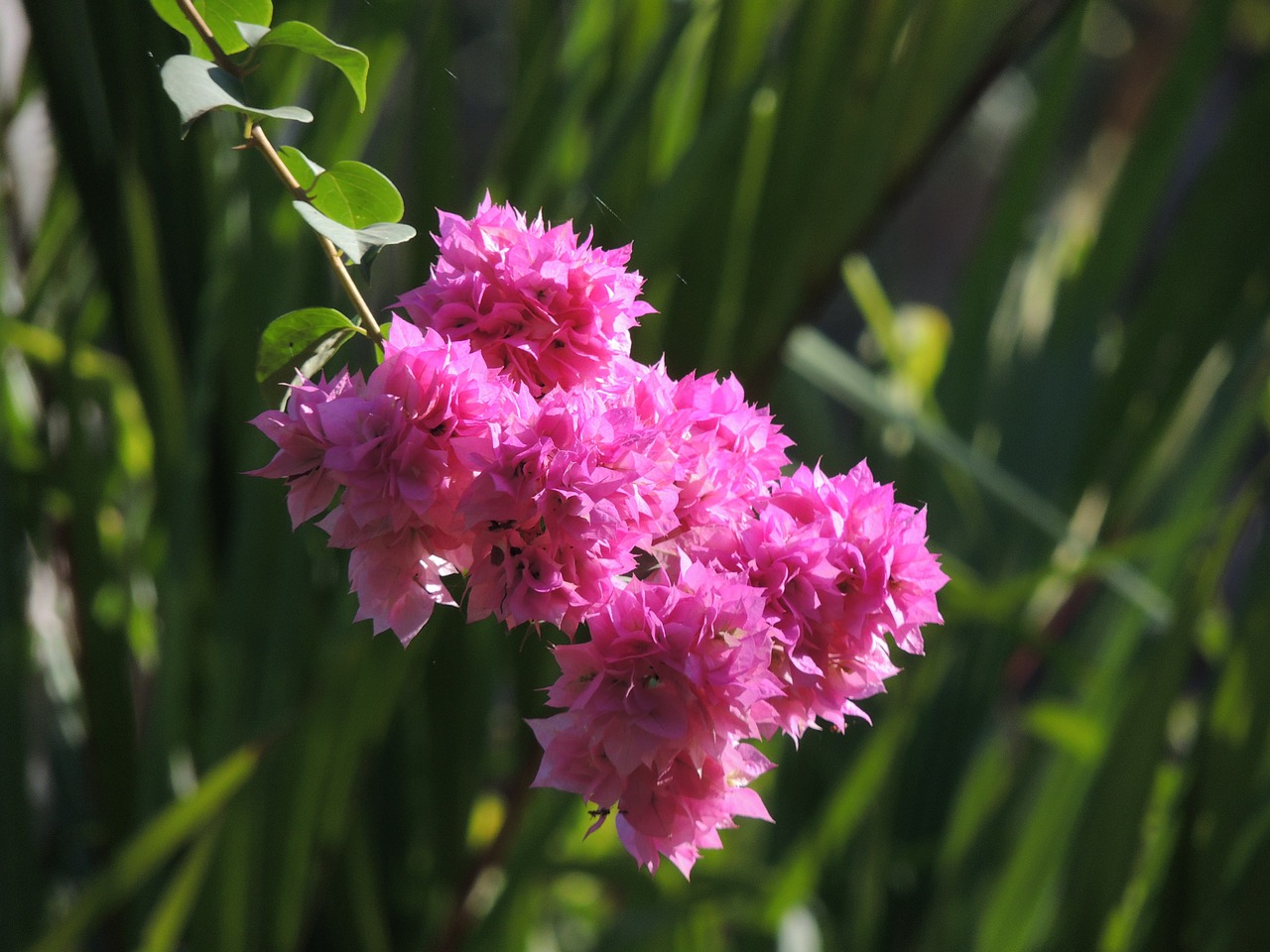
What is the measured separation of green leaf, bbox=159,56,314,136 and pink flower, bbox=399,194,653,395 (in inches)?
1.8

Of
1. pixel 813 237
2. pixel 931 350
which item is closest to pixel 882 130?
pixel 813 237

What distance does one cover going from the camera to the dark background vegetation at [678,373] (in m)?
0.57

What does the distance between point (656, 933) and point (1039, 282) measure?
0.69 metres

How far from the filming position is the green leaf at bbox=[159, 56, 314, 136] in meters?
0.25

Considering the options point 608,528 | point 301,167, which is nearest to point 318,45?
point 301,167

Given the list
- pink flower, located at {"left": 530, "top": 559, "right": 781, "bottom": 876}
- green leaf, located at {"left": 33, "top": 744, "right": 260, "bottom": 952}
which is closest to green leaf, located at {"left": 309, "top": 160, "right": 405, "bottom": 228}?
pink flower, located at {"left": 530, "top": 559, "right": 781, "bottom": 876}

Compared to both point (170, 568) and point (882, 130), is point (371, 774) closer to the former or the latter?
point (170, 568)

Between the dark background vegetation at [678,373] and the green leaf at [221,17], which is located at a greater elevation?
the green leaf at [221,17]

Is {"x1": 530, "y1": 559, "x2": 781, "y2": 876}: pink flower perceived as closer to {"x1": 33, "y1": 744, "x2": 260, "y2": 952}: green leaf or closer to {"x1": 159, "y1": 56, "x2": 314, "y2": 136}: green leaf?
{"x1": 159, "y1": 56, "x2": 314, "y2": 136}: green leaf

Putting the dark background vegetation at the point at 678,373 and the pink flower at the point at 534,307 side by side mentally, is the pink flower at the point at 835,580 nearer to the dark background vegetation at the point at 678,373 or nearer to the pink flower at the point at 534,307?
the pink flower at the point at 534,307

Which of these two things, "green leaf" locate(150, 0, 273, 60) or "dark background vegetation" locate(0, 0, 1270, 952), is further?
"dark background vegetation" locate(0, 0, 1270, 952)

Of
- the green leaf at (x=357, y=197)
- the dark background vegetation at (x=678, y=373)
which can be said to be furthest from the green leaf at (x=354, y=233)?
the dark background vegetation at (x=678, y=373)

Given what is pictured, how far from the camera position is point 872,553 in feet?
0.83

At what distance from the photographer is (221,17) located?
302 millimetres
